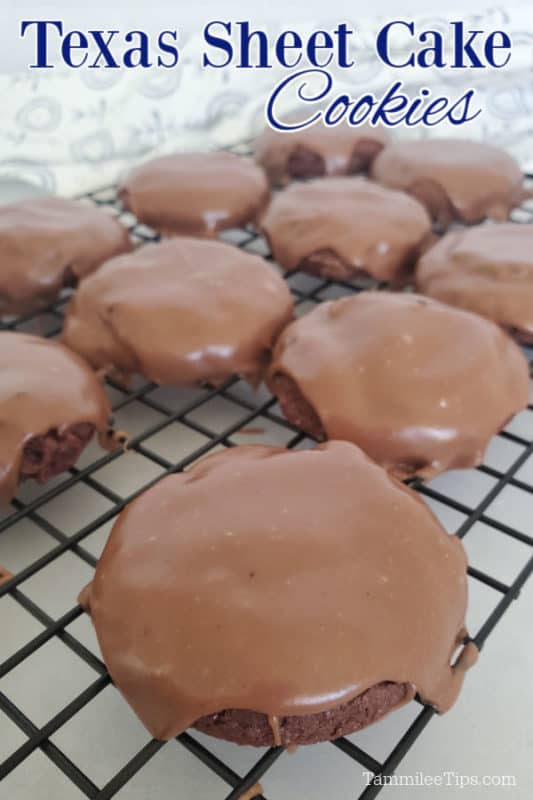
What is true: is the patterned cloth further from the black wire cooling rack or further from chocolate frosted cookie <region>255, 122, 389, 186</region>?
the black wire cooling rack

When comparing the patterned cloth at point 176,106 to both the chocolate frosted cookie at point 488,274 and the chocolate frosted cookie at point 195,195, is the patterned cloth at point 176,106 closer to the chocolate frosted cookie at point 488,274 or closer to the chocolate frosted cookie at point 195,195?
the chocolate frosted cookie at point 195,195

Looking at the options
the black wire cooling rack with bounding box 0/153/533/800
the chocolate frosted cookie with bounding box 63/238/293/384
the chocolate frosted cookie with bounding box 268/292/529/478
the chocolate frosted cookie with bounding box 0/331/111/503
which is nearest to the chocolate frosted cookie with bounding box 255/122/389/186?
the black wire cooling rack with bounding box 0/153/533/800

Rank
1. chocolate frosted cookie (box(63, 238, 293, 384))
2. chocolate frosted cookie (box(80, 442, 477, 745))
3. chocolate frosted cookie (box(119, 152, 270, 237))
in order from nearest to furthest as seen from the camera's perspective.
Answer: chocolate frosted cookie (box(80, 442, 477, 745))
chocolate frosted cookie (box(63, 238, 293, 384))
chocolate frosted cookie (box(119, 152, 270, 237))

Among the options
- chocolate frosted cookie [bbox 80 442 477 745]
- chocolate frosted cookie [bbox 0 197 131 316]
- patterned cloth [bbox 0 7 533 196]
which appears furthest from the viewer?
patterned cloth [bbox 0 7 533 196]

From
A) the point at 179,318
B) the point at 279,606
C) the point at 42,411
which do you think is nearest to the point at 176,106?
the point at 179,318

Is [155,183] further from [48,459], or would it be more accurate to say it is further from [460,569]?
[460,569]

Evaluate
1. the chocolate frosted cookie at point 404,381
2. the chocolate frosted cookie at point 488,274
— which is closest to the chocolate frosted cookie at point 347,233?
the chocolate frosted cookie at point 488,274
